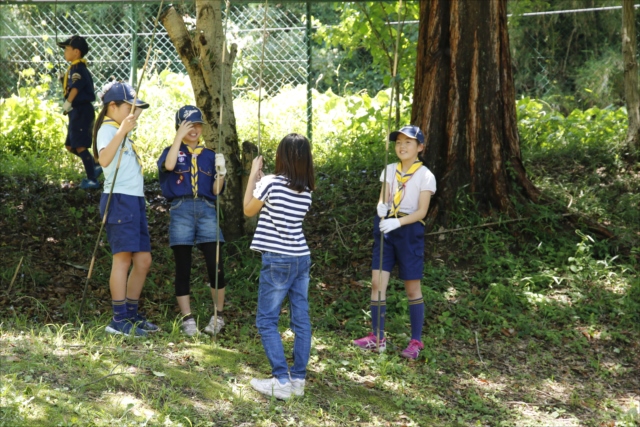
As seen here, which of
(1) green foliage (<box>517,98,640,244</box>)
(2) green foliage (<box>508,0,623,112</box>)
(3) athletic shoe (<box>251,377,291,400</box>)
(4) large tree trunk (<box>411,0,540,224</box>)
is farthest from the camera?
(2) green foliage (<box>508,0,623,112</box>)

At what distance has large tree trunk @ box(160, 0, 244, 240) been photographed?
619 cm

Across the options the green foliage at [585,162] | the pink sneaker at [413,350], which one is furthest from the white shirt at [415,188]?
the green foliage at [585,162]

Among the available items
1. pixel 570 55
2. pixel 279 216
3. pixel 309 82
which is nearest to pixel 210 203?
pixel 279 216

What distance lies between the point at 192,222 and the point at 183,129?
0.63 meters

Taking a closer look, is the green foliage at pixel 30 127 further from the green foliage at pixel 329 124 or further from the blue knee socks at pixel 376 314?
the blue knee socks at pixel 376 314

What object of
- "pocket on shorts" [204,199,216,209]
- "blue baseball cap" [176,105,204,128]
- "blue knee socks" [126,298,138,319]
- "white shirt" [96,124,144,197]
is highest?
"blue baseball cap" [176,105,204,128]

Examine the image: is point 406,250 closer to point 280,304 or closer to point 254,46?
point 280,304

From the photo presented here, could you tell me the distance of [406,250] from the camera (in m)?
5.12

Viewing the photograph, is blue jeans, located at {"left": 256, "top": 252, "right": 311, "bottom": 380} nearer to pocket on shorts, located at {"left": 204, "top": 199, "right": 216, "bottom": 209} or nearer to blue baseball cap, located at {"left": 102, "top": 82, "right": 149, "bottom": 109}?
pocket on shorts, located at {"left": 204, "top": 199, "right": 216, "bottom": 209}

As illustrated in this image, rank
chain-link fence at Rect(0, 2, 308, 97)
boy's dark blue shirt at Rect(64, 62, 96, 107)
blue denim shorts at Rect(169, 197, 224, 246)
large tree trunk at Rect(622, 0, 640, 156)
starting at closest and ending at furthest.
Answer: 1. blue denim shorts at Rect(169, 197, 224, 246)
2. boy's dark blue shirt at Rect(64, 62, 96, 107)
3. large tree trunk at Rect(622, 0, 640, 156)
4. chain-link fence at Rect(0, 2, 308, 97)

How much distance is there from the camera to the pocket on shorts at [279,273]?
4.23 meters

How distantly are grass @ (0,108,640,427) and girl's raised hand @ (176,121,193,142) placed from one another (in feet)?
4.28

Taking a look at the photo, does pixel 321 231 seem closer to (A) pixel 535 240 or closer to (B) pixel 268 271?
(A) pixel 535 240

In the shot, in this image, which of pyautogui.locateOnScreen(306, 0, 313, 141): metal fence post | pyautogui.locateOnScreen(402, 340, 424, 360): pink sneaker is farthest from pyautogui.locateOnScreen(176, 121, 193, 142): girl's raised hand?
pyautogui.locateOnScreen(306, 0, 313, 141): metal fence post
